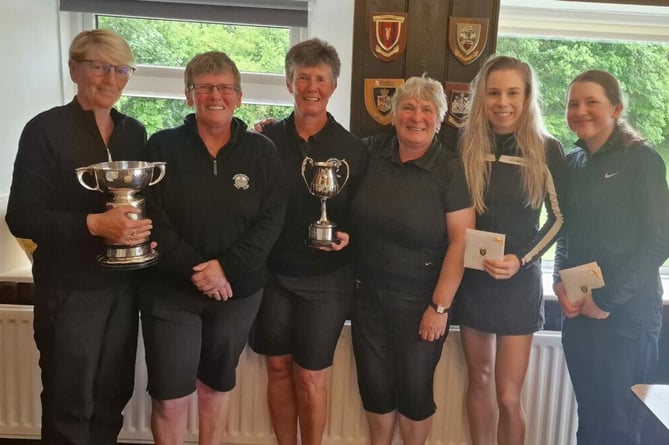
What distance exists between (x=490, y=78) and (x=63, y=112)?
133 centimetres

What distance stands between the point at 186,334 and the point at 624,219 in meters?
1.44

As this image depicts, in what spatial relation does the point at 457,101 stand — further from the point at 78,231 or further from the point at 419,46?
the point at 78,231

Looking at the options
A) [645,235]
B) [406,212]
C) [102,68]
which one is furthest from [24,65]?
[645,235]

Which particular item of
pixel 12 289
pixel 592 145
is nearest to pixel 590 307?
pixel 592 145

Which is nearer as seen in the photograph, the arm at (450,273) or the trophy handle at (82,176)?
the trophy handle at (82,176)

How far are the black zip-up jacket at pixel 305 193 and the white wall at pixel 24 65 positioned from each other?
1.16 meters

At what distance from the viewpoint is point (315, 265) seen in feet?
6.34

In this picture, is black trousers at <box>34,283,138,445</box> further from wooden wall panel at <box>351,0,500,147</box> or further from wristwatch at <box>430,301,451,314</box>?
wooden wall panel at <box>351,0,500,147</box>

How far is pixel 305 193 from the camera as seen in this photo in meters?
1.92

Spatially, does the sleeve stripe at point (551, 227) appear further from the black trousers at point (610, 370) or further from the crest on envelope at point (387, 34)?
the crest on envelope at point (387, 34)

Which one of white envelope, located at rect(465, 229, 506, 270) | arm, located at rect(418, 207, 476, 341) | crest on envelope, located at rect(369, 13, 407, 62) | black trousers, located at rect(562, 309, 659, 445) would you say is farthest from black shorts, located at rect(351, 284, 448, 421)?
crest on envelope, located at rect(369, 13, 407, 62)

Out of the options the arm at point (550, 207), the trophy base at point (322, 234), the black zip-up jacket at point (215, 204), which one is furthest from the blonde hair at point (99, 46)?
the arm at point (550, 207)

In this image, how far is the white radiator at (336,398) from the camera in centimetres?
222

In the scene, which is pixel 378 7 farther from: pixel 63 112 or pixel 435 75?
pixel 63 112
